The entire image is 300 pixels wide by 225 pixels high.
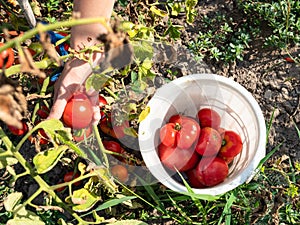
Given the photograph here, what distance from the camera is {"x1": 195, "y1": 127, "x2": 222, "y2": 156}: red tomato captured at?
6.08 ft

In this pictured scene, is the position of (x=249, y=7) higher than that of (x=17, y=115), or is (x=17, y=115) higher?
(x=17, y=115)

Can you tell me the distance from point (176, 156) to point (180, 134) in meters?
0.10

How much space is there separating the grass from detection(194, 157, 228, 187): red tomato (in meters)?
0.08

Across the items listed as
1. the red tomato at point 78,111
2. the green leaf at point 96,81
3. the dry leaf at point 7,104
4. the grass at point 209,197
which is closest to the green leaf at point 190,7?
the grass at point 209,197

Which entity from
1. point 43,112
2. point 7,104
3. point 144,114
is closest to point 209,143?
point 144,114

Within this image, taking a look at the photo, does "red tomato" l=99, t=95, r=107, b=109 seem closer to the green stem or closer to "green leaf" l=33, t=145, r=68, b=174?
the green stem

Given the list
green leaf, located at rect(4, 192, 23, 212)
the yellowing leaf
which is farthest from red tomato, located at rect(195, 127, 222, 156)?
green leaf, located at rect(4, 192, 23, 212)

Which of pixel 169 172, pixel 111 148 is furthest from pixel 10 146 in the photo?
pixel 169 172

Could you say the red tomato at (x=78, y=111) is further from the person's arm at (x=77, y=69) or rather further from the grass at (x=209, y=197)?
the grass at (x=209, y=197)

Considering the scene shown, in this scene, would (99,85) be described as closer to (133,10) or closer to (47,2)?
(133,10)

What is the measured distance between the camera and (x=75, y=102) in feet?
5.75

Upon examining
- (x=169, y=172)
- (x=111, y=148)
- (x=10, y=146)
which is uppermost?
(x=10, y=146)

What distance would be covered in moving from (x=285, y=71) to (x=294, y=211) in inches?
26.0

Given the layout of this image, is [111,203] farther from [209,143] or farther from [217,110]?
[217,110]
